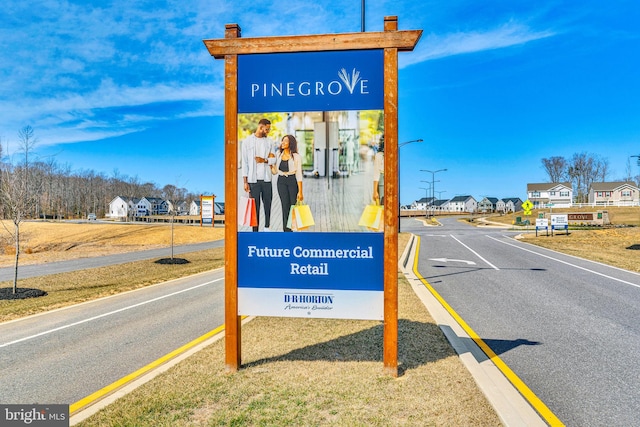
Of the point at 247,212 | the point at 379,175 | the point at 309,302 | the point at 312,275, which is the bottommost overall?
the point at 309,302

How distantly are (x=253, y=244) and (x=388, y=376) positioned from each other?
228 cm

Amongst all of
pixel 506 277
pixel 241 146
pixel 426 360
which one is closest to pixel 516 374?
pixel 426 360

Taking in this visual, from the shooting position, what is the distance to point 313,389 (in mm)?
4465

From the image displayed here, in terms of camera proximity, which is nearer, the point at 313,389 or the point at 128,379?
the point at 313,389

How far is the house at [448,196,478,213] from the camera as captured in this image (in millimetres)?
167188

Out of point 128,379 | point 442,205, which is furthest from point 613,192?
point 128,379

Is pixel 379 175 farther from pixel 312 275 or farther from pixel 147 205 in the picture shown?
pixel 147 205

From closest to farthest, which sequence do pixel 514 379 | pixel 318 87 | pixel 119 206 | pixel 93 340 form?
pixel 514 379 < pixel 318 87 < pixel 93 340 < pixel 119 206

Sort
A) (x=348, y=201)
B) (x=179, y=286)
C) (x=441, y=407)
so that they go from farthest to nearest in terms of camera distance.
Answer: (x=179, y=286) → (x=348, y=201) → (x=441, y=407)

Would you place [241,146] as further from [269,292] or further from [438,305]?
[438,305]

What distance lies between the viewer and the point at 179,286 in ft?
40.8

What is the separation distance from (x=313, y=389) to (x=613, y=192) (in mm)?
112654

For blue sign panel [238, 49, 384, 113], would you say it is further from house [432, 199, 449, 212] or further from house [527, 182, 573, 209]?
house [432, 199, 449, 212]

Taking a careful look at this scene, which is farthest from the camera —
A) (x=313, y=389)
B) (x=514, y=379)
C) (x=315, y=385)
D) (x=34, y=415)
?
(x=514, y=379)
